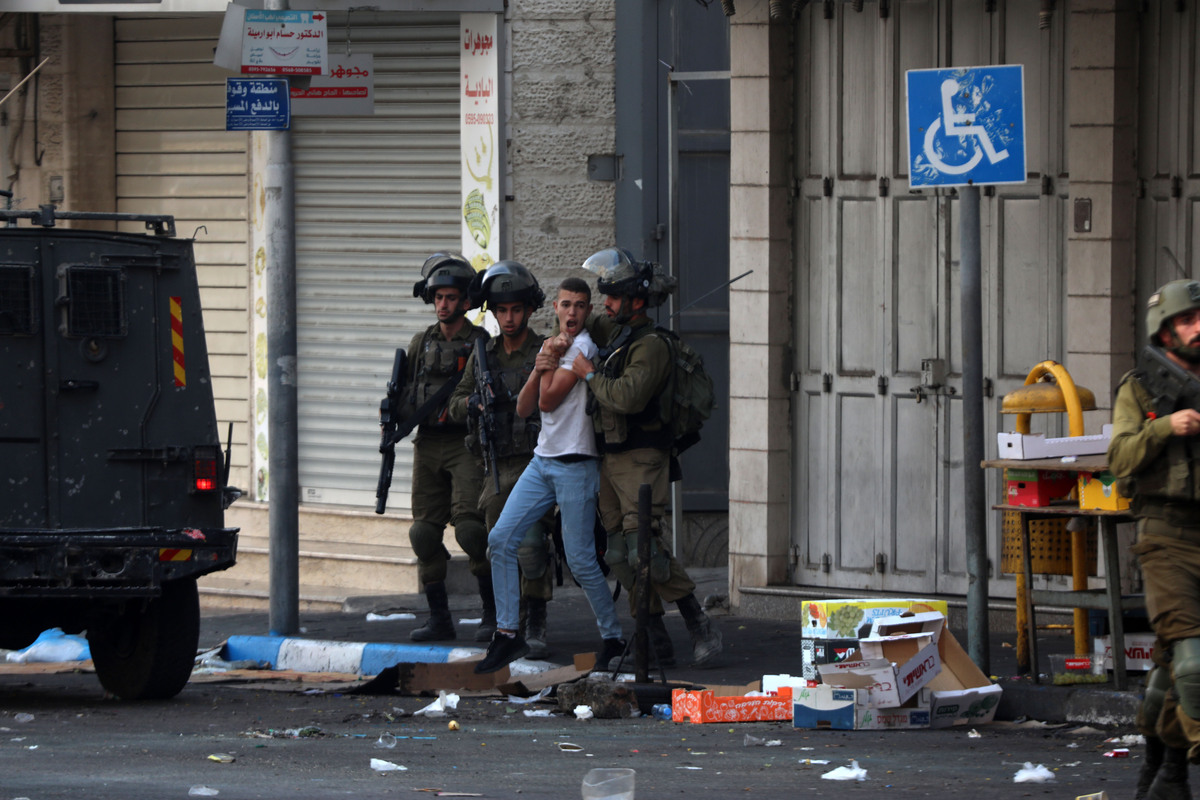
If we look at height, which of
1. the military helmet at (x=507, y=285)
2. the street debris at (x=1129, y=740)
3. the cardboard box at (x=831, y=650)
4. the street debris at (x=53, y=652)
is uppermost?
the military helmet at (x=507, y=285)

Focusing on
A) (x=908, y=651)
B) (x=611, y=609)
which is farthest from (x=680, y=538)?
(x=908, y=651)

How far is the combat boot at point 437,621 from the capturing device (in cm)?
1022

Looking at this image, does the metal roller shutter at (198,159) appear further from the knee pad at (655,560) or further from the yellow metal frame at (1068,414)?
the yellow metal frame at (1068,414)

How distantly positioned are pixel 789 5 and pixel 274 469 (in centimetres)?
395

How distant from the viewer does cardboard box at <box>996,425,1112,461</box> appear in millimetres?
7738

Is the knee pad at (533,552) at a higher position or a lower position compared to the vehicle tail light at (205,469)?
lower

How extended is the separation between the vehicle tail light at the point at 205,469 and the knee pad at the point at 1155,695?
172 inches

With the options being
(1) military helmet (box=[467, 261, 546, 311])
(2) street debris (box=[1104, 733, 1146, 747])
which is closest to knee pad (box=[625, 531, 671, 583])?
(1) military helmet (box=[467, 261, 546, 311])

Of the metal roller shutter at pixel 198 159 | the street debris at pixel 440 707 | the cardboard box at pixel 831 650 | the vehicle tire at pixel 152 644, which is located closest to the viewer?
the cardboard box at pixel 831 650

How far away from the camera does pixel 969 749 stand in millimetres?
7074

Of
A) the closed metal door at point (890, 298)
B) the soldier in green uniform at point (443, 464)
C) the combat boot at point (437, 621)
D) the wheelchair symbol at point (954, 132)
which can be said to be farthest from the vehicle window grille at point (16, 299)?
the closed metal door at point (890, 298)

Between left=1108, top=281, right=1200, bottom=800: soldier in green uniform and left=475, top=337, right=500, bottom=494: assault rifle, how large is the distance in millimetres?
4212

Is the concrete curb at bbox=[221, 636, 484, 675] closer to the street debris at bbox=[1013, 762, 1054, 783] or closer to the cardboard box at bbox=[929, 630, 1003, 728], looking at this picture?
the cardboard box at bbox=[929, 630, 1003, 728]

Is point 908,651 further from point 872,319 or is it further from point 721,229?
point 721,229
